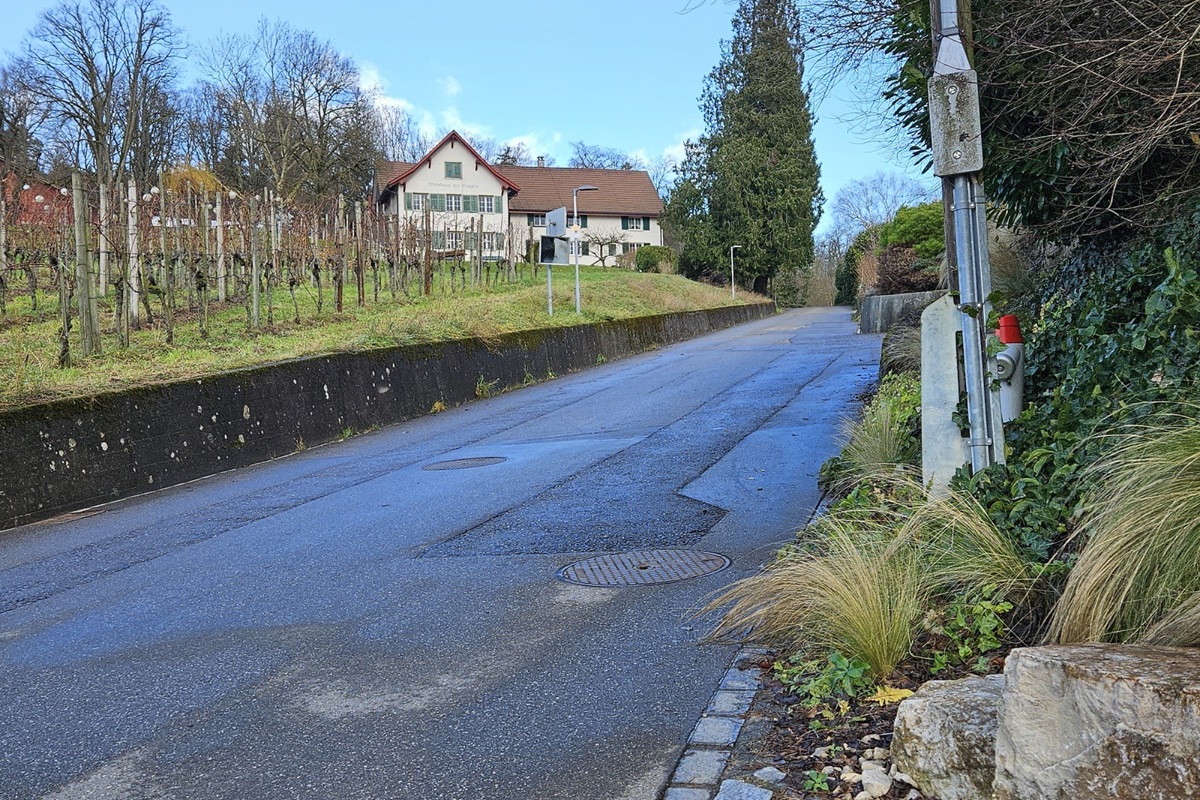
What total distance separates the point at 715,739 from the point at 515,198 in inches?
2973

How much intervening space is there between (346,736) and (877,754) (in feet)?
6.58

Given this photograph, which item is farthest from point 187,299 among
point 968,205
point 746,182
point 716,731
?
point 746,182

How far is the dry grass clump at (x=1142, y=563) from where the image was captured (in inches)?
131

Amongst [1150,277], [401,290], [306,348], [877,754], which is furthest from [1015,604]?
[401,290]

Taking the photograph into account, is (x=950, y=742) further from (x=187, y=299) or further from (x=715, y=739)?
(x=187, y=299)

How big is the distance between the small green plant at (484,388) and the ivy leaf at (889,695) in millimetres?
14701

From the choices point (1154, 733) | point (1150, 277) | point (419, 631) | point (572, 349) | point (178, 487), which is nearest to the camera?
point (1154, 733)

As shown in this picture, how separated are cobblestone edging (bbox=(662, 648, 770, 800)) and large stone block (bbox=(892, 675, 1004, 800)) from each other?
48 cm

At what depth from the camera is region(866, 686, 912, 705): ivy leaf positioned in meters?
3.63

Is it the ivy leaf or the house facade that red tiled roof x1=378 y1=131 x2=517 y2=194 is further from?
the ivy leaf

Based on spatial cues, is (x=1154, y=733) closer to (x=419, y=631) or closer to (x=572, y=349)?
(x=419, y=631)

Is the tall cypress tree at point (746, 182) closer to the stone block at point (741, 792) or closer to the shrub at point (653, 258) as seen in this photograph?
the shrub at point (653, 258)

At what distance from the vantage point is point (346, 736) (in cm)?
382

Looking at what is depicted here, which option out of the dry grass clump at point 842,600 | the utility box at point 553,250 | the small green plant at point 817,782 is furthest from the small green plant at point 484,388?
the small green plant at point 817,782
